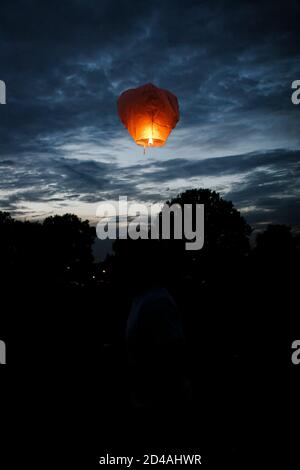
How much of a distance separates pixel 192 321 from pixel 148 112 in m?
7.24

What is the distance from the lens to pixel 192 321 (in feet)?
31.7

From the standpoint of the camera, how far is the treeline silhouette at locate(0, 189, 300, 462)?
283cm

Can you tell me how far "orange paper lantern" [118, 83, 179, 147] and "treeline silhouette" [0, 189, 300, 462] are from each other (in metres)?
1.59

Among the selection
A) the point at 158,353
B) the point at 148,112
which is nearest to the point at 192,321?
the point at 148,112

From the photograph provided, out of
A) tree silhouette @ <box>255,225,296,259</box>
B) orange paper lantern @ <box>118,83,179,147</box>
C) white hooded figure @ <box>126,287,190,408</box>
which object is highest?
orange paper lantern @ <box>118,83,179,147</box>

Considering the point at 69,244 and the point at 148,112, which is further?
the point at 69,244

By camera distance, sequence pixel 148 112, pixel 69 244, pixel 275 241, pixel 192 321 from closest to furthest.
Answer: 1. pixel 148 112
2. pixel 192 321
3. pixel 275 241
4. pixel 69 244

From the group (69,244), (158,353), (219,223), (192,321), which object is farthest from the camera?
(69,244)

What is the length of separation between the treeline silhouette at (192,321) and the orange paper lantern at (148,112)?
62.7 inches

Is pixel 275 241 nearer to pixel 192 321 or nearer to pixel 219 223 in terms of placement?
pixel 219 223

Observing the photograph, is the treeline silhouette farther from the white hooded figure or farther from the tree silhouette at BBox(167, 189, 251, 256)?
the tree silhouette at BBox(167, 189, 251, 256)

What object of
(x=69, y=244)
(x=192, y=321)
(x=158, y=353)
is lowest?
(x=192, y=321)

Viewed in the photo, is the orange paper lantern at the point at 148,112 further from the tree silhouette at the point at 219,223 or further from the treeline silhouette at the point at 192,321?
the tree silhouette at the point at 219,223

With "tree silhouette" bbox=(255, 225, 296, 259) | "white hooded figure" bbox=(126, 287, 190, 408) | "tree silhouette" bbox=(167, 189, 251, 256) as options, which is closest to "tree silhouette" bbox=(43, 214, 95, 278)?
"tree silhouette" bbox=(167, 189, 251, 256)
